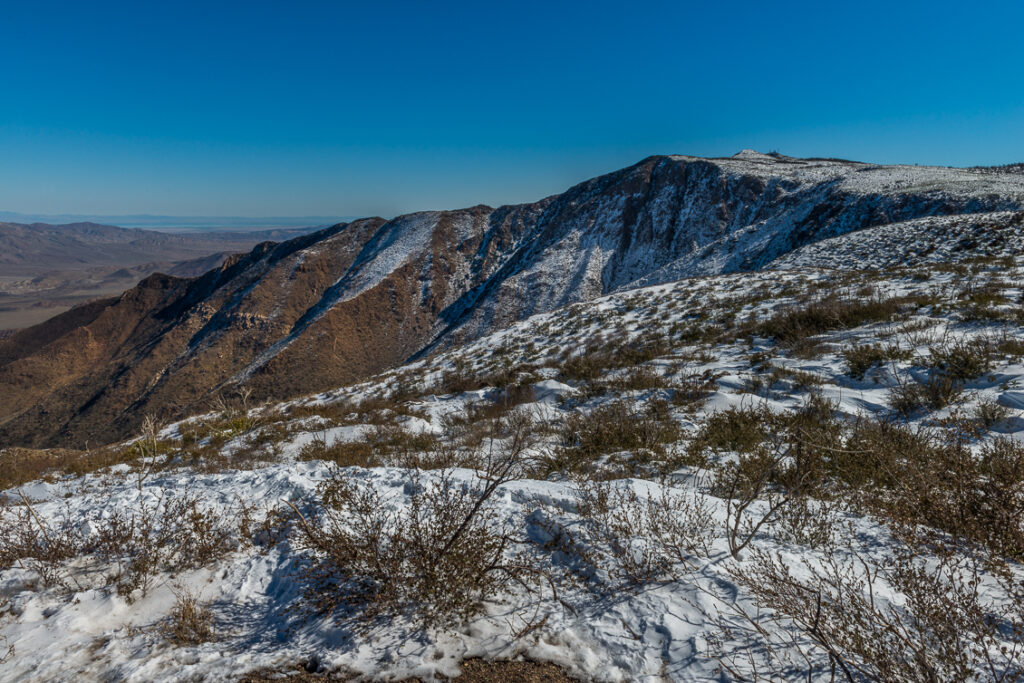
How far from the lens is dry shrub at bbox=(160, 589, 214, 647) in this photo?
8.16ft

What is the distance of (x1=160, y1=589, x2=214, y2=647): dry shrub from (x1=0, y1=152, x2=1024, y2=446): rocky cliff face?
2963cm

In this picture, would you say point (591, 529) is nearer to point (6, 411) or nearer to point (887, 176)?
point (887, 176)

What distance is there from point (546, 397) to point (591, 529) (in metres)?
4.62

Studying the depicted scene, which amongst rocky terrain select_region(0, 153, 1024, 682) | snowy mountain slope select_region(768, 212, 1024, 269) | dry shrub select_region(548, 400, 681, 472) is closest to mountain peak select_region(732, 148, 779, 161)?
snowy mountain slope select_region(768, 212, 1024, 269)

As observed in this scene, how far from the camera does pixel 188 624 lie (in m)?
2.54

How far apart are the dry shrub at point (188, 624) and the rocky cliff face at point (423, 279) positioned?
2963 centimetres

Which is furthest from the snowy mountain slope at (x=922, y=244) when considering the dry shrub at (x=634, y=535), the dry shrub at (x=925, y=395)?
the dry shrub at (x=634, y=535)

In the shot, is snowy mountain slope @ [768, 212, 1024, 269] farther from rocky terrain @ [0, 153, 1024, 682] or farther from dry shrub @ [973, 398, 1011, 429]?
dry shrub @ [973, 398, 1011, 429]

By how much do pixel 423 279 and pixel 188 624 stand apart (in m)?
48.4

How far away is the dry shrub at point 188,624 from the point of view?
2.49m

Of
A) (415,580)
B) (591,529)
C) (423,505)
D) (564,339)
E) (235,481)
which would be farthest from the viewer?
(564,339)

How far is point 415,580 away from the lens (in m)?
2.69

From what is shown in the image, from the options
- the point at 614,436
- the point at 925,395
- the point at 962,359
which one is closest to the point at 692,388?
the point at 614,436

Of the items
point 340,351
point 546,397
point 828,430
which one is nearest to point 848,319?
point 828,430
